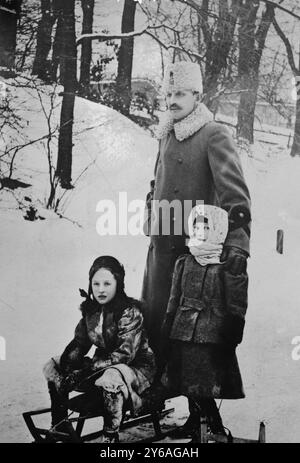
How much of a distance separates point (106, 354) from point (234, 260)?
2.91ft

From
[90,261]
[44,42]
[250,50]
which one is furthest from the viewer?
[250,50]

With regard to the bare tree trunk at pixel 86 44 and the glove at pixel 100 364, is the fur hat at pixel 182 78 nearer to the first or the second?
the bare tree trunk at pixel 86 44

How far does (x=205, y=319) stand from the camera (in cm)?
344

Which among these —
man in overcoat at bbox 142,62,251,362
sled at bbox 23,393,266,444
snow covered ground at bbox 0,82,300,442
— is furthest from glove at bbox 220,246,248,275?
sled at bbox 23,393,266,444

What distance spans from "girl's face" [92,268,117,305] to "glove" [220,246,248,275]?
64 centimetres

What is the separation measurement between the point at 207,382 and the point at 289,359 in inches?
33.1

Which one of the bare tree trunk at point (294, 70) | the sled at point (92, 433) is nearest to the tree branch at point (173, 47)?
the bare tree trunk at point (294, 70)

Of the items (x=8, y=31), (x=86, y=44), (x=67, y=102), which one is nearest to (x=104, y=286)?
(x=67, y=102)

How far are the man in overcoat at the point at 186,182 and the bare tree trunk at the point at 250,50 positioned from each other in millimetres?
536

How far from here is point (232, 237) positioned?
3506 mm

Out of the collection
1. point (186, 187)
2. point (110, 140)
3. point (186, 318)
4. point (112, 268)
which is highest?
point (110, 140)

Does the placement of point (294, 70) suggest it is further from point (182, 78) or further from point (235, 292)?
point (235, 292)

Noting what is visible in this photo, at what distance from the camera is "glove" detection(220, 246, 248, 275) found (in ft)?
11.3

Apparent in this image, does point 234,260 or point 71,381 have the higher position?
point 234,260
